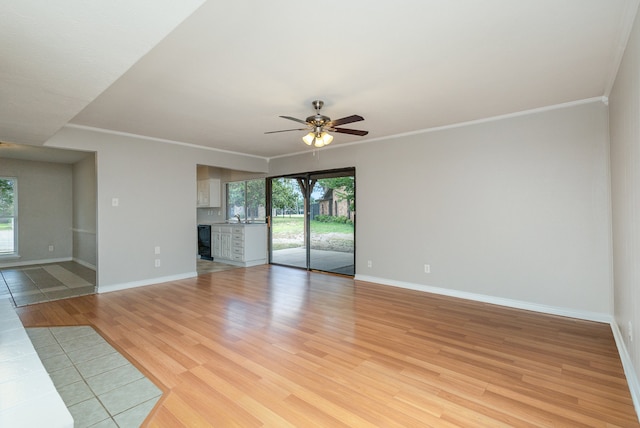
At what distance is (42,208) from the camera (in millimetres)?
7141

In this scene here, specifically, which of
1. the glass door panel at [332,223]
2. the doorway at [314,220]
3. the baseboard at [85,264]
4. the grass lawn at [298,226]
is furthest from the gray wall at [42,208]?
the glass door panel at [332,223]

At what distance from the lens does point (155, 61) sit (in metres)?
2.43

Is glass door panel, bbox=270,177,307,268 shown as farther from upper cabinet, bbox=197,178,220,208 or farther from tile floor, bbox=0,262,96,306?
tile floor, bbox=0,262,96,306

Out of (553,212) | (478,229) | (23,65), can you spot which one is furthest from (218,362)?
(553,212)

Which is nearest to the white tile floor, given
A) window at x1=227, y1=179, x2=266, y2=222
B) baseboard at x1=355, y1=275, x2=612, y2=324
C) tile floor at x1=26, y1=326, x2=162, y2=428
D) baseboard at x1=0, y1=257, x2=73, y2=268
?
tile floor at x1=26, y1=326, x2=162, y2=428

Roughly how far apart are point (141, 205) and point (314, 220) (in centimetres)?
313

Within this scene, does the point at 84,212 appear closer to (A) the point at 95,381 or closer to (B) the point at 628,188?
(A) the point at 95,381

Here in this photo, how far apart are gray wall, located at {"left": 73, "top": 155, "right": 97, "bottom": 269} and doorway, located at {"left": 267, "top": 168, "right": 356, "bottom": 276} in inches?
143

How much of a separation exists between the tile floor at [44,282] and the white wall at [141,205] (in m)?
0.64

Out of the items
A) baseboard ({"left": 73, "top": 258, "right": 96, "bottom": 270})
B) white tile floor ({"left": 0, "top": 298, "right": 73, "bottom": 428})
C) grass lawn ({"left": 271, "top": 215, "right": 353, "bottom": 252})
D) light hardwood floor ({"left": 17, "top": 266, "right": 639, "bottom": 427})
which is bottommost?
light hardwood floor ({"left": 17, "top": 266, "right": 639, "bottom": 427})

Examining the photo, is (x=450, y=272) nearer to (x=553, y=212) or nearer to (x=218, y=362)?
(x=553, y=212)

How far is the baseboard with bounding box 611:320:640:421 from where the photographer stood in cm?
189

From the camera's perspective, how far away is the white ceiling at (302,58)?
1708mm

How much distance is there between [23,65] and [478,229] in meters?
4.77
